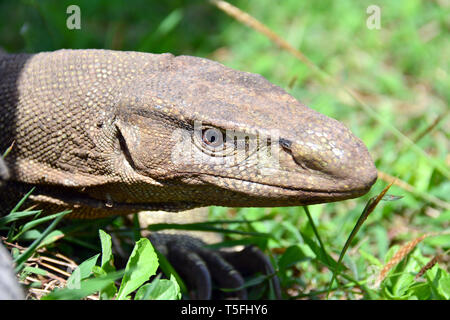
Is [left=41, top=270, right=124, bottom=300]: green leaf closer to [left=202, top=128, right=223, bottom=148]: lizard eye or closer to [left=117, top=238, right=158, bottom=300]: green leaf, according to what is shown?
[left=117, top=238, right=158, bottom=300]: green leaf

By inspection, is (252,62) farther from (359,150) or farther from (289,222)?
(359,150)

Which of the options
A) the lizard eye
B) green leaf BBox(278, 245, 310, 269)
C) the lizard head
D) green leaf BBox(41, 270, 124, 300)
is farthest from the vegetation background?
green leaf BBox(41, 270, 124, 300)

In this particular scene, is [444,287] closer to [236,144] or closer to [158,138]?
[236,144]

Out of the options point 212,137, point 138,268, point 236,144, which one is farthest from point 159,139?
point 138,268

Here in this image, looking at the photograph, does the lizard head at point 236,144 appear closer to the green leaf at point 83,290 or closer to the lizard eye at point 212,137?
the lizard eye at point 212,137

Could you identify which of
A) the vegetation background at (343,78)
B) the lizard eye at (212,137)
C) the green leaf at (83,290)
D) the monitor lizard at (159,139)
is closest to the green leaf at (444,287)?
the vegetation background at (343,78)
